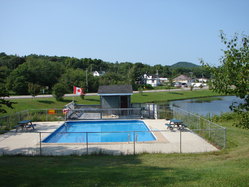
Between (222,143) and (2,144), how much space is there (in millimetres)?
13151

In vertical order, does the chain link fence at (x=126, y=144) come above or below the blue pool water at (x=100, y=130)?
above

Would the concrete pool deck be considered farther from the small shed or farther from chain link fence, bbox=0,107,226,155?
the small shed

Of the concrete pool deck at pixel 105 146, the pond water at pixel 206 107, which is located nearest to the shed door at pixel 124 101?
the concrete pool deck at pixel 105 146

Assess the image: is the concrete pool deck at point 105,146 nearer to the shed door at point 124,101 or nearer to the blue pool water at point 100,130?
the blue pool water at point 100,130

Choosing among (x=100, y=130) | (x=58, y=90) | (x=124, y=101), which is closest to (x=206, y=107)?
(x=124, y=101)

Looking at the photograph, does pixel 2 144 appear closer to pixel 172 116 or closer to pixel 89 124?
pixel 89 124

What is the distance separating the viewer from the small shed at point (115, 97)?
82.2 feet

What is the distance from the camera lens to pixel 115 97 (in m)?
25.4

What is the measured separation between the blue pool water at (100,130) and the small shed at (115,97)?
3868 millimetres

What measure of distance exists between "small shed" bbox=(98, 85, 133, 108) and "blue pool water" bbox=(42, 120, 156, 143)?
12.7ft

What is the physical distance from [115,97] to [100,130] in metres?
6.35

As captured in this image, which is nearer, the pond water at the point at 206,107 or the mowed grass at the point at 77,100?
the pond water at the point at 206,107

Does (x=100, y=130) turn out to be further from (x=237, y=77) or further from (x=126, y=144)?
(x=237, y=77)

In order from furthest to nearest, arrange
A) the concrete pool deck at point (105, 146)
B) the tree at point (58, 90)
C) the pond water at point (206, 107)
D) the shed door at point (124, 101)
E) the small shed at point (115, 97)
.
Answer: the tree at point (58, 90) < the pond water at point (206, 107) < the shed door at point (124, 101) < the small shed at point (115, 97) < the concrete pool deck at point (105, 146)
